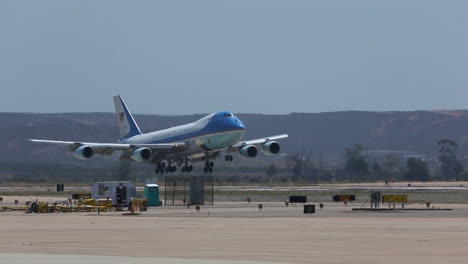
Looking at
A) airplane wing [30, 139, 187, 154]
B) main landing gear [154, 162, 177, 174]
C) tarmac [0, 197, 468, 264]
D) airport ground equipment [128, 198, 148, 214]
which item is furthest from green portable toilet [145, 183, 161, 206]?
main landing gear [154, 162, 177, 174]

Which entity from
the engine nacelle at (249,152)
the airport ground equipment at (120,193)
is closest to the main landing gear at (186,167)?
the engine nacelle at (249,152)

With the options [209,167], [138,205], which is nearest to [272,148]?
[209,167]

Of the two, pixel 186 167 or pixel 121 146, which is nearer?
pixel 186 167

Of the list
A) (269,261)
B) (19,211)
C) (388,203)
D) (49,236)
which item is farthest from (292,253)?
(388,203)

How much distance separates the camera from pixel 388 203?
252 feet

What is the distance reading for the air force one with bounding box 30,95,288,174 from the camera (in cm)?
10831

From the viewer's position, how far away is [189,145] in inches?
4422

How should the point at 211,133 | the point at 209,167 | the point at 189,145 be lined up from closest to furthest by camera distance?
the point at 211,133, the point at 189,145, the point at 209,167

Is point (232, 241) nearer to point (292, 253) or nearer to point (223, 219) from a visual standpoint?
point (292, 253)

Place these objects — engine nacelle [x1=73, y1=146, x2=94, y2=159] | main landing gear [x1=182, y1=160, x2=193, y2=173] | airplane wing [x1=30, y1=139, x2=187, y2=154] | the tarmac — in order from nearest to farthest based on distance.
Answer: the tarmac
airplane wing [x1=30, y1=139, x2=187, y2=154]
engine nacelle [x1=73, y1=146, x2=94, y2=159]
main landing gear [x1=182, y1=160, x2=193, y2=173]

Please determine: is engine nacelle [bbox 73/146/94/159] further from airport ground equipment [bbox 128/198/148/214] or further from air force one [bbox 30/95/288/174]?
airport ground equipment [bbox 128/198/148/214]

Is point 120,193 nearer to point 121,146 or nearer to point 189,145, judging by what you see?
point 189,145

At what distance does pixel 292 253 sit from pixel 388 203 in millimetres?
43211

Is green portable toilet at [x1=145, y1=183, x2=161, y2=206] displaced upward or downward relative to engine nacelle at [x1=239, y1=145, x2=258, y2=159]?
downward
